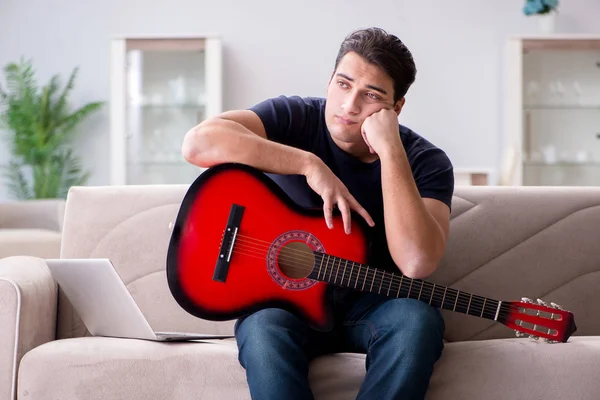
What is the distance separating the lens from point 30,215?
14.1ft

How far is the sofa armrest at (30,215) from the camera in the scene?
426 cm

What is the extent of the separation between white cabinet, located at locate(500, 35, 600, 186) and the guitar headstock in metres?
3.29

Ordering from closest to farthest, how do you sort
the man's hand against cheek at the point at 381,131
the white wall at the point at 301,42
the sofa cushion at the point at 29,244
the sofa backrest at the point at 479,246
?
1. the man's hand against cheek at the point at 381,131
2. the sofa backrest at the point at 479,246
3. the sofa cushion at the point at 29,244
4. the white wall at the point at 301,42

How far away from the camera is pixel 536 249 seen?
1.98 metres

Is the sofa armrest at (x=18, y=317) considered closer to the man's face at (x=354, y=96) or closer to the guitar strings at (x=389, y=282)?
the guitar strings at (x=389, y=282)

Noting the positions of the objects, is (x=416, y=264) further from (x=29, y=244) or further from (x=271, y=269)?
(x=29, y=244)

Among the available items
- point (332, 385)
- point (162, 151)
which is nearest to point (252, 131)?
point (332, 385)

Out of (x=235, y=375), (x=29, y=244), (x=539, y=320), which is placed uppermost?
(x=539, y=320)

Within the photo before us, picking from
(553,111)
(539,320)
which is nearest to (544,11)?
(553,111)

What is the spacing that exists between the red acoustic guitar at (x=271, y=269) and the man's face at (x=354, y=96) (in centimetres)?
29

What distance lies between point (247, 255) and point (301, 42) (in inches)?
148

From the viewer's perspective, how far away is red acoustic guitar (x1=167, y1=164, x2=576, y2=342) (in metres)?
1.51

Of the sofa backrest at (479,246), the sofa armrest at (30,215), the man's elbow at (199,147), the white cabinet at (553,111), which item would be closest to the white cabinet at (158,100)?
the sofa armrest at (30,215)

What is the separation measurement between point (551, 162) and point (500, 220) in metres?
3.04
